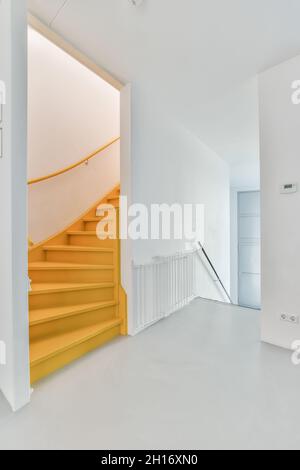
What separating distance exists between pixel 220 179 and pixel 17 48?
402 cm

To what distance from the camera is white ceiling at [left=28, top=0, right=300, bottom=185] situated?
1.59 m

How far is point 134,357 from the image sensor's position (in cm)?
188

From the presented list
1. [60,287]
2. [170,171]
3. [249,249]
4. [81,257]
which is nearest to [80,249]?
[81,257]

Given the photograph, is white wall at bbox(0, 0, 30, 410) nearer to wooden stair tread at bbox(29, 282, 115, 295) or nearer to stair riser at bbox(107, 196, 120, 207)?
wooden stair tread at bbox(29, 282, 115, 295)

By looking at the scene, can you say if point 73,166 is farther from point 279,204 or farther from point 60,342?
point 279,204

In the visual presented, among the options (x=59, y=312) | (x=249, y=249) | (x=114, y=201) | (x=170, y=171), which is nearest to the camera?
(x=59, y=312)

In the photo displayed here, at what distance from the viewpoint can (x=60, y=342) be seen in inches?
69.8

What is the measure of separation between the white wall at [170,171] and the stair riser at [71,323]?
0.58 m

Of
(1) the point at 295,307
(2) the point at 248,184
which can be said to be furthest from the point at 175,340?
(2) the point at 248,184

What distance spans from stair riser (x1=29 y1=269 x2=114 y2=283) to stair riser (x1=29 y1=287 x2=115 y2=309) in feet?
0.45

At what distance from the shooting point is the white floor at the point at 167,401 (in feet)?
3.67

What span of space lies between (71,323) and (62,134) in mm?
2414
